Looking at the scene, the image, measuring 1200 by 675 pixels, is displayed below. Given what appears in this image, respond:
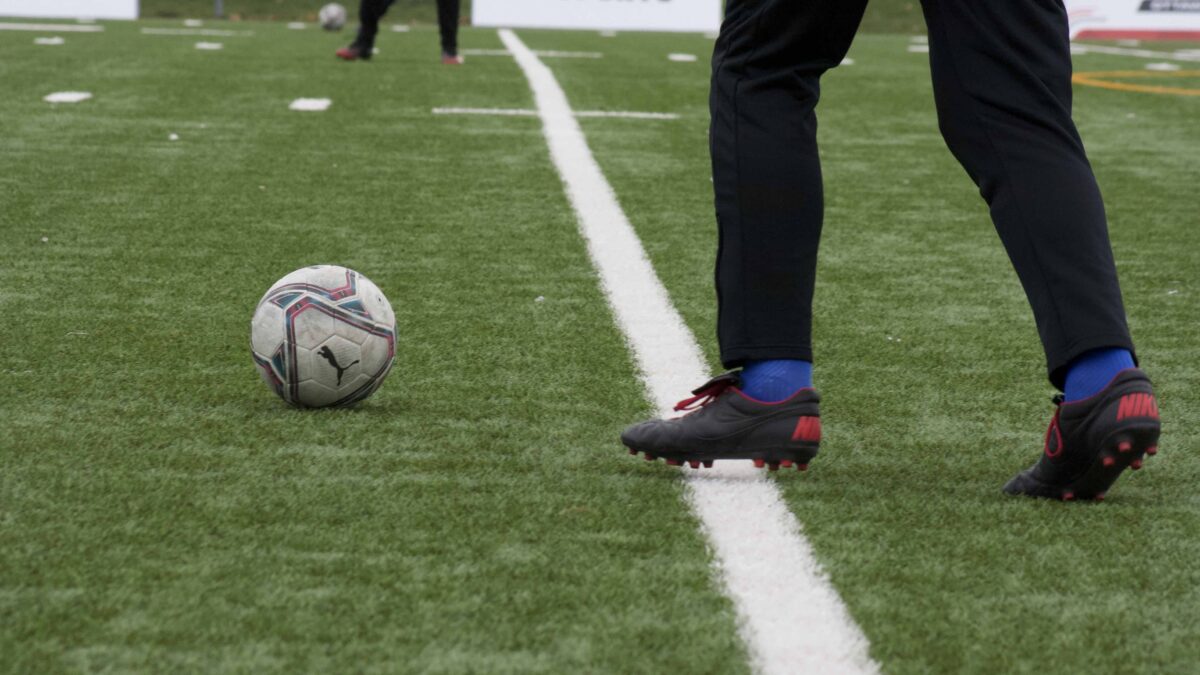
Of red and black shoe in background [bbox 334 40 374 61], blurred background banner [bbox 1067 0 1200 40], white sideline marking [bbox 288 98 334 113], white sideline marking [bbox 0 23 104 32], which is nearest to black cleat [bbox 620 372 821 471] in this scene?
white sideline marking [bbox 288 98 334 113]

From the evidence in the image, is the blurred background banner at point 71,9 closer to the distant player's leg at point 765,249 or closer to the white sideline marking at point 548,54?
the white sideline marking at point 548,54

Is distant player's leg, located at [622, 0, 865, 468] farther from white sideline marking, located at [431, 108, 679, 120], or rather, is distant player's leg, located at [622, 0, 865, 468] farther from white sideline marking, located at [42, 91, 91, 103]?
white sideline marking, located at [42, 91, 91, 103]

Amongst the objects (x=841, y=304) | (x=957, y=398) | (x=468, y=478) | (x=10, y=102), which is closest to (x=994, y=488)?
(x=957, y=398)

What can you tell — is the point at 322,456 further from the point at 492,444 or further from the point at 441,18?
the point at 441,18

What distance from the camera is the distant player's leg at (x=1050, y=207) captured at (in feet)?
8.08

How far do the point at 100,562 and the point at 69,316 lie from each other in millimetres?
1780

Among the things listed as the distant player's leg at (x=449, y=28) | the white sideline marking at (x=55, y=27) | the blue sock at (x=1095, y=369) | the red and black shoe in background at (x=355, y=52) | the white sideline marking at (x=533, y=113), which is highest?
the blue sock at (x=1095, y=369)

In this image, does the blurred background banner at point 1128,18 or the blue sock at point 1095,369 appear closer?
the blue sock at point 1095,369

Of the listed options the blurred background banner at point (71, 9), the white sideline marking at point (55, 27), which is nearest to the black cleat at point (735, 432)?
the white sideline marking at point (55, 27)

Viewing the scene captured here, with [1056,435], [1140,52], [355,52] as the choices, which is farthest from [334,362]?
[1140,52]

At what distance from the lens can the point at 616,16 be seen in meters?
21.7

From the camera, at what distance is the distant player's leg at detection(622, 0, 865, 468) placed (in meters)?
2.64

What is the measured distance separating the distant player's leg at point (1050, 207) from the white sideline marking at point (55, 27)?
571 inches

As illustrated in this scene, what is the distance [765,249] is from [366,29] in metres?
9.88
